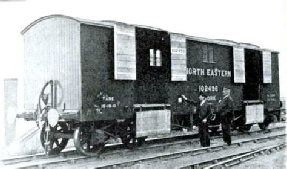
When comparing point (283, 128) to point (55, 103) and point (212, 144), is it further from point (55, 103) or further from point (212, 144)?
point (55, 103)

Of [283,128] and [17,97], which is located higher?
[17,97]

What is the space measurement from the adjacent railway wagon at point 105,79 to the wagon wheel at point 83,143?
0.02 m

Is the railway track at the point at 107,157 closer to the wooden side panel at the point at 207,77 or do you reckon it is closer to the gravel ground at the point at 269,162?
the wooden side panel at the point at 207,77

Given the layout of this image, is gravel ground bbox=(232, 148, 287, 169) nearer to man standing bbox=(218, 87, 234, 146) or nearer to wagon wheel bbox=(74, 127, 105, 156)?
man standing bbox=(218, 87, 234, 146)

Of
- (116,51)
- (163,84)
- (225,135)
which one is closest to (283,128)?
(225,135)

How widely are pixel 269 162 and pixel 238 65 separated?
5.18 metres

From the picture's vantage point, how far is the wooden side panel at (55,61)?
8758mm

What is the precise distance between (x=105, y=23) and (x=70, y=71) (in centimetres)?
140

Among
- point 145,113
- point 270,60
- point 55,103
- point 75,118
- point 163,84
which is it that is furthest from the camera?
point 270,60

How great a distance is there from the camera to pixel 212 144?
11.1 m

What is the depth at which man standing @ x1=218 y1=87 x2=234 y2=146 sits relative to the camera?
11.0 m

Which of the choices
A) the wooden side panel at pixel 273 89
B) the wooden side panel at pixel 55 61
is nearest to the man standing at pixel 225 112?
the wooden side panel at pixel 273 89

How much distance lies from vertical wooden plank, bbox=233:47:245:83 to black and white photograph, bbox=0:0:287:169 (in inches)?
56.7

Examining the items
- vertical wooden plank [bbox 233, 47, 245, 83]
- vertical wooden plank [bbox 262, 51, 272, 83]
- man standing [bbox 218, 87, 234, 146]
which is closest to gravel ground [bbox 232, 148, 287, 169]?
man standing [bbox 218, 87, 234, 146]
